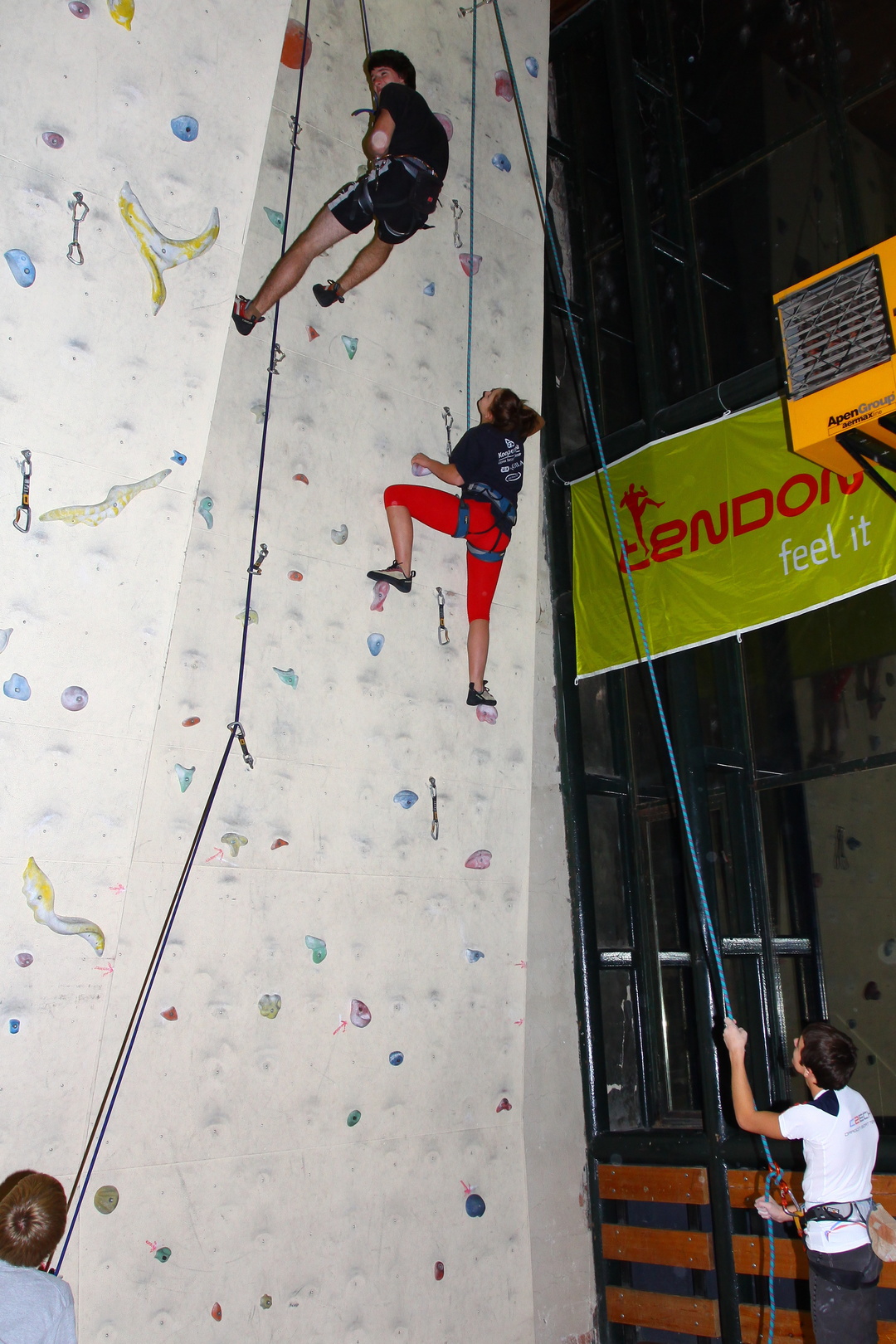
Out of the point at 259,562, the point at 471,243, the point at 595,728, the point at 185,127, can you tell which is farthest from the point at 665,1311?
the point at 185,127

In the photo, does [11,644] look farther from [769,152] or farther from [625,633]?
[769,152]

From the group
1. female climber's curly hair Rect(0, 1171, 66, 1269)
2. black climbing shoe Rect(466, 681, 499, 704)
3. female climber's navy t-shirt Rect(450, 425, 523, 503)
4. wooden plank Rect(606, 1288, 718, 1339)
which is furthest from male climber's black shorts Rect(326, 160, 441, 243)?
wooden plank Rect(606, 1288, 718, 1339)

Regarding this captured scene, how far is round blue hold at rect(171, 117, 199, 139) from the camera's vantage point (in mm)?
2877

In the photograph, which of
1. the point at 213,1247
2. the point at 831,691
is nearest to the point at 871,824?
the point at 831,691

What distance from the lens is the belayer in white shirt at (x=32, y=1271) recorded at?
2.05 metres

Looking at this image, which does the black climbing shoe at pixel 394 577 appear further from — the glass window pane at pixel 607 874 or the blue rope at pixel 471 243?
the glass window pane at pixel 607 874

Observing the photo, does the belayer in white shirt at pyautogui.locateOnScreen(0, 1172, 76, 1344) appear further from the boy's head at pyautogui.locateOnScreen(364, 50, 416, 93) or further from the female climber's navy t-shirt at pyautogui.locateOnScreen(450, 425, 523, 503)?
the boy's head at pyautogui.locateOnScreen(364, 50, 416, 93)

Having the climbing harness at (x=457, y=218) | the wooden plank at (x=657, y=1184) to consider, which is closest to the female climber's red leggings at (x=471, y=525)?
the climbing harness at (x=457, y=218)

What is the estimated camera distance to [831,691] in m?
4.80

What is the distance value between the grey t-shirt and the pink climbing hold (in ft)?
7.64

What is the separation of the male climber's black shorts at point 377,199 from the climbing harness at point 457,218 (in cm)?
65

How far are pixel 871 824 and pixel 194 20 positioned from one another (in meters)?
3.93

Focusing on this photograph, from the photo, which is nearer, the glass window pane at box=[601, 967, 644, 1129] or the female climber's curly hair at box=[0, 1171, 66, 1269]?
the female climber's curly hair at box=[0, 1171, 66, 1269]

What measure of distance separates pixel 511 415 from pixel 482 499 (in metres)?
0.35
